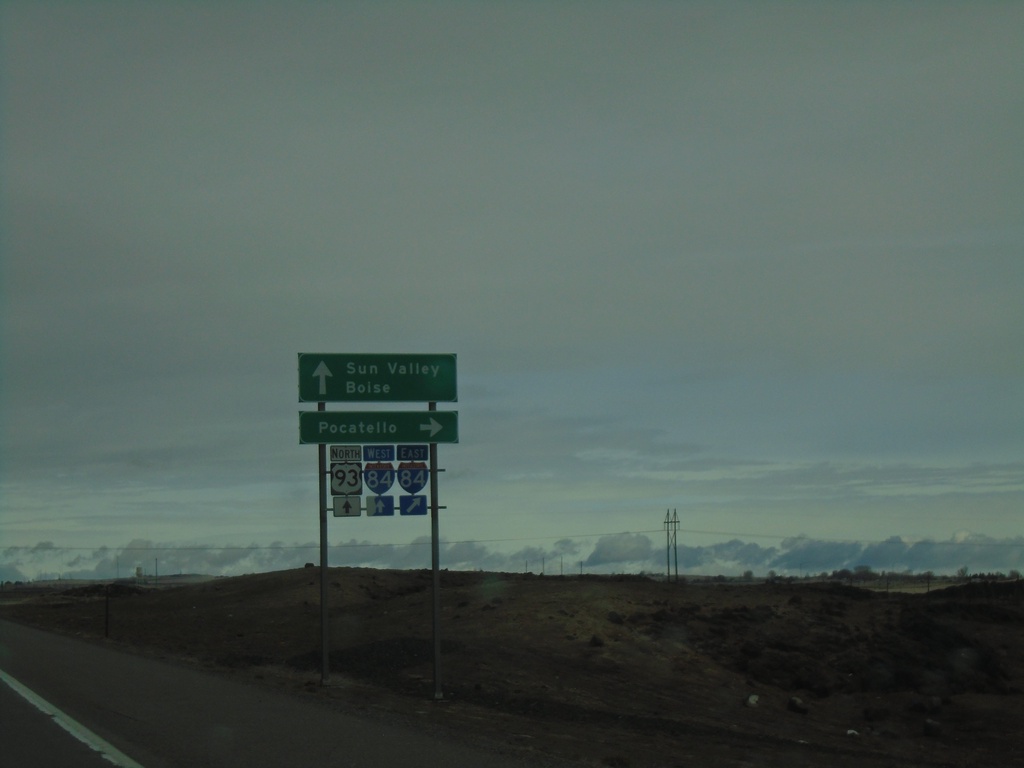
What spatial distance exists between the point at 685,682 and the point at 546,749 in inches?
542

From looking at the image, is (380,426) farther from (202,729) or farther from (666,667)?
(666,667)

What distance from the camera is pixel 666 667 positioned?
2888 cm

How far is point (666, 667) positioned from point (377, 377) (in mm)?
12205

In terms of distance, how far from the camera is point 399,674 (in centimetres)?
2550

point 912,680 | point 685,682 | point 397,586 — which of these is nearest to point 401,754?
point 685,682

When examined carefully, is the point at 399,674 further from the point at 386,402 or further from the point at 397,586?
the point at 397,586

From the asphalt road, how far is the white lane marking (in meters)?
0.12

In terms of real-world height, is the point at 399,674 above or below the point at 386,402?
below

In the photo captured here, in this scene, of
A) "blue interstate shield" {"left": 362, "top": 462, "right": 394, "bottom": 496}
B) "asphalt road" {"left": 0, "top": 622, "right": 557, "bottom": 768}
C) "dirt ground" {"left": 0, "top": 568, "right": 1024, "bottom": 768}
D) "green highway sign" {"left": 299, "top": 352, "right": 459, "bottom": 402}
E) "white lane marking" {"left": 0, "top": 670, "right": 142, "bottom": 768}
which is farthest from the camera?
"blue interstate shield" {"left": 362, "top": 462, "right": 394, "bottom": 496}

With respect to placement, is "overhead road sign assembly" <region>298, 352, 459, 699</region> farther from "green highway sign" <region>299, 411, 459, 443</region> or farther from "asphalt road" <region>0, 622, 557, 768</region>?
"asphalt road" <region>0, 622, 557, 768</region>

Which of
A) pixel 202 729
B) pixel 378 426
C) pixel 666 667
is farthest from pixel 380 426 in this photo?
pixel 666 667

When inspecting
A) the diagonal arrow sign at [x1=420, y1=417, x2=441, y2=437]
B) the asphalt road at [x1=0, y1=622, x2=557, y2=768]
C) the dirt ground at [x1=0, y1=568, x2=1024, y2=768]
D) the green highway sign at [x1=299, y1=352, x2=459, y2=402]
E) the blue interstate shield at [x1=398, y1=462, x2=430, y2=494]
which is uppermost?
the green highway sign at [x1=299, y1=352, x2=459, y2=402]

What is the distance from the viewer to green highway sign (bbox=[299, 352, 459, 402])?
22.5 metres

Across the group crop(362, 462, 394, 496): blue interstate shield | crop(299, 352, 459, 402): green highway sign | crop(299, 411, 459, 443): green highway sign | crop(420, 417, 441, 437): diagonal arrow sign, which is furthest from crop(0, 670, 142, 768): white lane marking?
crop(420, 417, 441, 437): diagonal arrow sign
